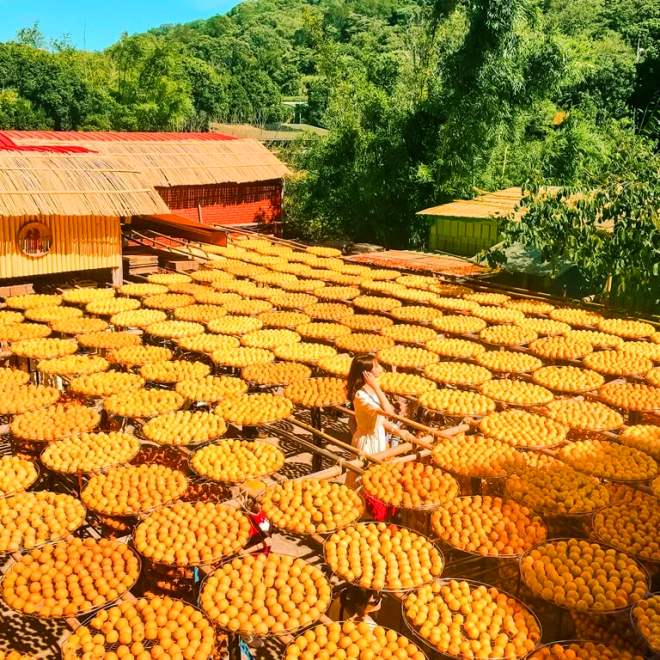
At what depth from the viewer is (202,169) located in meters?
25.2

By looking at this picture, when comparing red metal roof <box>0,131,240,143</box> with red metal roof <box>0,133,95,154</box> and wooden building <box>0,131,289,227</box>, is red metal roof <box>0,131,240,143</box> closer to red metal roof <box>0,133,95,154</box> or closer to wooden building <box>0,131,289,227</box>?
wooden building <box>0,131,289,227</box>

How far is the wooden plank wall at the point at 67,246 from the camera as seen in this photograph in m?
14.1

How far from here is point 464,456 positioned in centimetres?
716

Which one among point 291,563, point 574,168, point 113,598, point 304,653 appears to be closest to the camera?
point 304,653

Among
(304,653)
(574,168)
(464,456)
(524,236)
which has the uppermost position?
(574,168)

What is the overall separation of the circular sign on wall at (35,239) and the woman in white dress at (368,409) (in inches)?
376

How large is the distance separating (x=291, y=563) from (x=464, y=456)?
2480 millimetres

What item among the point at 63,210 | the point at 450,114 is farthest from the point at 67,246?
the point at 450,114

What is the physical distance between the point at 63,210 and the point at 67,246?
1.11 m

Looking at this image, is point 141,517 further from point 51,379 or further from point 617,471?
point 51,379

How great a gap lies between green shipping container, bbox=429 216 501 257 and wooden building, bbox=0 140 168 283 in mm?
8638

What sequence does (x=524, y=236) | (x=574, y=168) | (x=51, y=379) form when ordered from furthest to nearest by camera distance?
(x=574, y=168) < (x=524, y=236) < (x=51, y=379)

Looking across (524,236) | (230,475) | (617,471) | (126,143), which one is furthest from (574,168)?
(230,475)

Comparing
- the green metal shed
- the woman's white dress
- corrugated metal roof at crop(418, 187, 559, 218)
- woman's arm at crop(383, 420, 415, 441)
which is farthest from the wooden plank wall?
woman's arm at crop(383, 420, 415, 441)
